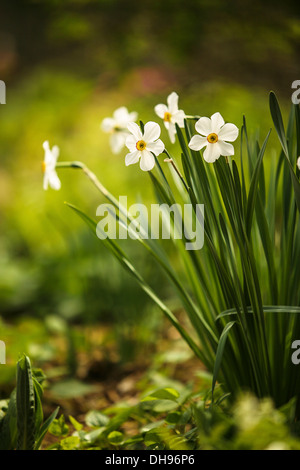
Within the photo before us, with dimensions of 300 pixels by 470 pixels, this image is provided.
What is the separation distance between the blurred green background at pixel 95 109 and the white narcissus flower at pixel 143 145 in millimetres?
609

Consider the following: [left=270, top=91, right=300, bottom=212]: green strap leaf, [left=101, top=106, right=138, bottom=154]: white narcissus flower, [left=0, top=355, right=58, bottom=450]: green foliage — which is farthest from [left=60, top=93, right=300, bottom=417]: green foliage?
[left=0, top=355, right=58, bottom=450]: green foliage

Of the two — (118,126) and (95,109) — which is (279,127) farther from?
(95,109)

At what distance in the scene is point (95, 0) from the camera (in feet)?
7.61

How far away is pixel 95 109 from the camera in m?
3.52

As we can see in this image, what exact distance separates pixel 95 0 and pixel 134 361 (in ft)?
6.16

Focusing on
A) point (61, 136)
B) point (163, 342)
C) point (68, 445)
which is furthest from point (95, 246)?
point (61, 136)

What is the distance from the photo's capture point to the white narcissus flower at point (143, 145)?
0.68 meters

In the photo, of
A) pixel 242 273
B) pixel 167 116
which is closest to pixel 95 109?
pixel 167 116

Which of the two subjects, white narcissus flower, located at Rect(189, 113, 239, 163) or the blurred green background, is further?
the blurred green background

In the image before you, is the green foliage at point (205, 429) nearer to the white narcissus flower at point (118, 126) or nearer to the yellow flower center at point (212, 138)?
the yellow flower center at point (212, 138)

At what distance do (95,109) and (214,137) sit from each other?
3.05 metres

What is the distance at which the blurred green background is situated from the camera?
1.46 meters

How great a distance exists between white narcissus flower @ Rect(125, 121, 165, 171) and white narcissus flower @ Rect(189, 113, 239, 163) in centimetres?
6

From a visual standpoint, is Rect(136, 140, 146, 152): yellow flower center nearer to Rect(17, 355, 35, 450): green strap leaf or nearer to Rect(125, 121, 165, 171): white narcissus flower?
Rect(125, 121, 165, 171): white narcissus flower
